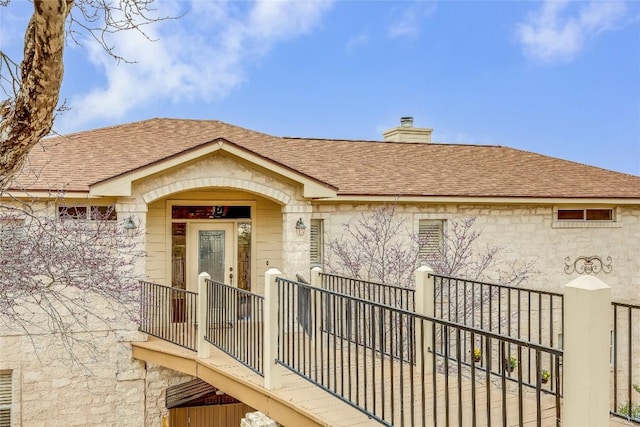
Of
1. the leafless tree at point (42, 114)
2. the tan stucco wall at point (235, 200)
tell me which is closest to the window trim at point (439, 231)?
the tan stucco wall at point (235, 200)

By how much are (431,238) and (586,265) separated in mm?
4438

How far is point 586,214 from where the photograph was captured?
1402cm

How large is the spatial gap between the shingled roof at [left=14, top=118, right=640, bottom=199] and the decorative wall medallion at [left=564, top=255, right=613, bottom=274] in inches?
65.0

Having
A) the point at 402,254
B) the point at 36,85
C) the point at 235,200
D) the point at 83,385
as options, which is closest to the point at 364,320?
the point at 36,85

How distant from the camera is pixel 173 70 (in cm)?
1898

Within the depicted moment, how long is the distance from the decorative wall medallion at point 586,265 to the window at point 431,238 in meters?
3.60

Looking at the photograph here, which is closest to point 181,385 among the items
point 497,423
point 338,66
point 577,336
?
point 497,423

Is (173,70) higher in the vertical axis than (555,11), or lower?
lower

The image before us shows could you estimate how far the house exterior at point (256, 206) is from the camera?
385 inches

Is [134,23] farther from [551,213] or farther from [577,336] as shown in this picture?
[551,213]

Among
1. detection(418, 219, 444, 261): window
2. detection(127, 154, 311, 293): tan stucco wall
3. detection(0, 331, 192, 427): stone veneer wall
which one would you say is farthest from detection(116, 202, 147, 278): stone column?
detection(418, 219, 444, 261): window

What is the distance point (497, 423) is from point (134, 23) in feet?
17.0

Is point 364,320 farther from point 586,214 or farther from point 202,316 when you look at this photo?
point 586,214

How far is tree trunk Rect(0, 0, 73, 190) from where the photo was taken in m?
3.89
